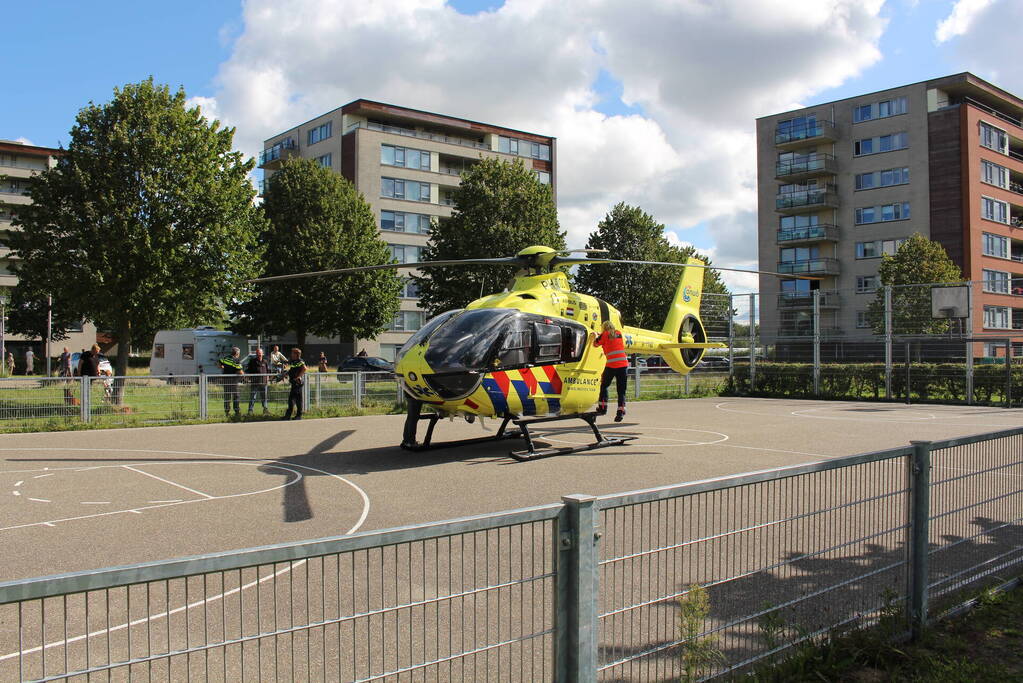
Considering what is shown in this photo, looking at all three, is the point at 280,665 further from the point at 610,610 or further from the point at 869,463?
the point at 869,463

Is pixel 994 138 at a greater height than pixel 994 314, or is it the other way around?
pixel 994 138

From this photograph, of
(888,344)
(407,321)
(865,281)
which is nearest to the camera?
(888,344)

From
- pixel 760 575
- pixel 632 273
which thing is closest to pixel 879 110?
pixel 632 273

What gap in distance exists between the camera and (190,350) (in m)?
38.1

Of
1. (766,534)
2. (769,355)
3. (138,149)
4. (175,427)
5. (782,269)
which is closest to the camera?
(766,534)

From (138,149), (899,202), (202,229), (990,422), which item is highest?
(899,202)

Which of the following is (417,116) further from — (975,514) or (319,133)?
(975,514)

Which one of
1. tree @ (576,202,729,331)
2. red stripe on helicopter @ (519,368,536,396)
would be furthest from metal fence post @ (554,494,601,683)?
tree @ (576,202,729,331)

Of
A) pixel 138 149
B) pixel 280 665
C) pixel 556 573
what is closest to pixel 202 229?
pixel 138 149

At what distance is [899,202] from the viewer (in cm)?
5028

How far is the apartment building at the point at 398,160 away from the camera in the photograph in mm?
58250

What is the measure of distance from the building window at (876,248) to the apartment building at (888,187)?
0.07 metres

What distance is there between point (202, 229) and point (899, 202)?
4585 centimetres

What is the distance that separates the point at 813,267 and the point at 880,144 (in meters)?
9.38
